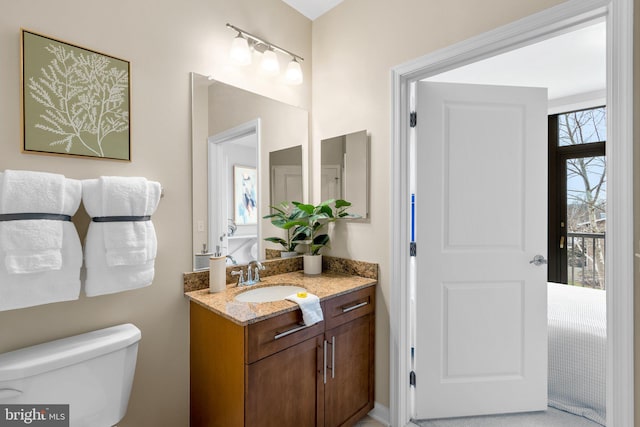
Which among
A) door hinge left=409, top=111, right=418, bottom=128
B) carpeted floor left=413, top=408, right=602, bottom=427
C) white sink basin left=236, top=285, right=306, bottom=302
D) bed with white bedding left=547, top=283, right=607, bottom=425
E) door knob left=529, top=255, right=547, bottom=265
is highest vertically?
door hinge left=409, top=111, right=418, bottom=128

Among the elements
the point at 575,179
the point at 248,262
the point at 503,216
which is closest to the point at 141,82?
the point at 248,262

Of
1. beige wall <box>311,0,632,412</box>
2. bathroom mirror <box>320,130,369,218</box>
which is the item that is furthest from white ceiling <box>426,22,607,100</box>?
bathroom mirror <box>320,130,369,218</box>

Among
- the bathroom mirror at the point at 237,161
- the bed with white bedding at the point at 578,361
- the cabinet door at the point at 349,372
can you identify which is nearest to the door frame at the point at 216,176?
the bathroom mirror at the point at 237,161

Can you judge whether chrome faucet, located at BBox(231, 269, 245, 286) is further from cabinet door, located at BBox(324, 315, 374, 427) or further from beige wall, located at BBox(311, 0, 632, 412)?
beige wall, located at BBox(311, 0, 632, 412)

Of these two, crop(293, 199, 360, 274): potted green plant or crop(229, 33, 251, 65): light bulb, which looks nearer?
crop(229, 33, 251, 65): light bulb

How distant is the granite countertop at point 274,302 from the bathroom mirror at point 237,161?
189 millimetres

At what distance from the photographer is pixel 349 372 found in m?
1.72

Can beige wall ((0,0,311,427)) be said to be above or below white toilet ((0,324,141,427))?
above

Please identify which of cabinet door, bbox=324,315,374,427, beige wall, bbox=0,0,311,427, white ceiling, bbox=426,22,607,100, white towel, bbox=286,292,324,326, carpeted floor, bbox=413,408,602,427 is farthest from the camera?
white ceiling, bbox=426,22,607,100

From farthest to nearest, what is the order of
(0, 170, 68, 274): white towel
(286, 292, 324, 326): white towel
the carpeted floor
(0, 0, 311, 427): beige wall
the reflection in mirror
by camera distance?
the reflection in mirror < the carpeted floor < (286, 292, 324, 326): white towel < (0, 0, 311, 427): beige wall < (0, 170, 68, 274): white towel

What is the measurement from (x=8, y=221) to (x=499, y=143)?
2301 millimetres

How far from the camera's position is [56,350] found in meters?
1.13

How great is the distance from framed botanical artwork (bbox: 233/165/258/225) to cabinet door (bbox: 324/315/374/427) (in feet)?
2.67

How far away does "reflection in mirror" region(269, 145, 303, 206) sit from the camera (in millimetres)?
2055
